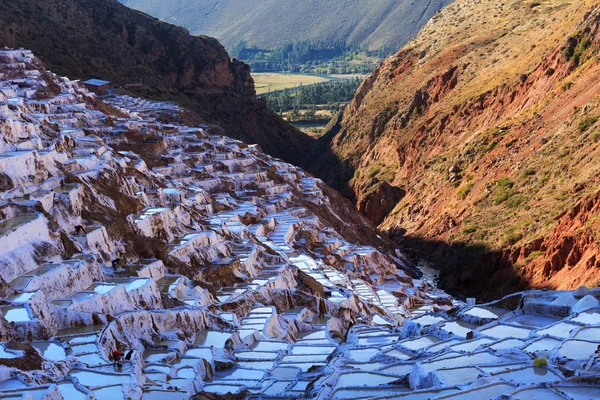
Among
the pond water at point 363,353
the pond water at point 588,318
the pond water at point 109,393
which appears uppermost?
the pond water at point 588,318

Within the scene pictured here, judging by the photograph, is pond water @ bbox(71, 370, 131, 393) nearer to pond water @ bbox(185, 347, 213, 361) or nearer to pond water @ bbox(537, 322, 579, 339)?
pond water @ bbox(185, 347, 213, 361)

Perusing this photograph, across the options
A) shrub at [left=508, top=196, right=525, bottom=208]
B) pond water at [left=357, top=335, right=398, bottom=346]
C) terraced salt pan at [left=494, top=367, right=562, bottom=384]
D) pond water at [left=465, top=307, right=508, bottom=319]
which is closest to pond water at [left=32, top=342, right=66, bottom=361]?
pond water at [left=357, top=335, right=398, bottom=346]

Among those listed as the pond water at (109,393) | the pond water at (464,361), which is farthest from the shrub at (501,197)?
the pond water at (109,393)

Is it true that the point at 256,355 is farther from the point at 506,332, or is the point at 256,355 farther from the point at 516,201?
the point at 516,201

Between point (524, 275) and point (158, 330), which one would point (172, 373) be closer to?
point (158, 330)

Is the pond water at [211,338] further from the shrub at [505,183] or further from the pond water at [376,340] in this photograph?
the shrub at [505,183]
